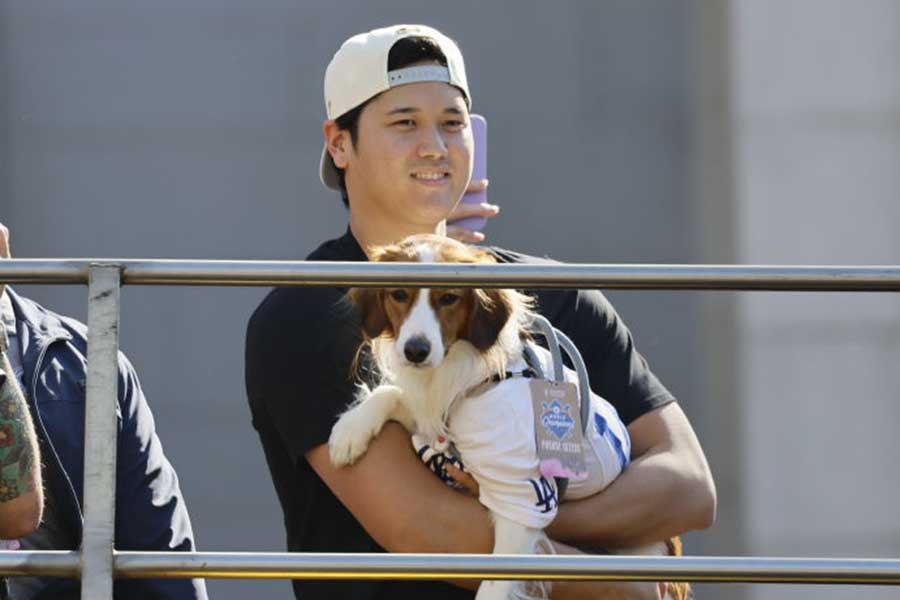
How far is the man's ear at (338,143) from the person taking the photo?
364cm

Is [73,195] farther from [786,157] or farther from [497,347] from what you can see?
[497,347]

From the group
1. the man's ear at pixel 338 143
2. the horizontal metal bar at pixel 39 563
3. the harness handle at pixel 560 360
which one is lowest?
the horizontal metal bar at pixel 39 563

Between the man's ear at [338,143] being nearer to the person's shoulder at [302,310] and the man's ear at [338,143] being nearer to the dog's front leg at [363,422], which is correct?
the person's shoulder at [302,310]

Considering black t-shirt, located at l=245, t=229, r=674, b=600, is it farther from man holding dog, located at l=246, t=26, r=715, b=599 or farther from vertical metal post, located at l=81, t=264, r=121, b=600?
vertical metal post, located at l=81, t=264, r=121, b=600

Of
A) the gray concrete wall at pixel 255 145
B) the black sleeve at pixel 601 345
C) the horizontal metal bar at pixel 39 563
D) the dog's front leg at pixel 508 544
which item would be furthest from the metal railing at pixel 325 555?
the gray concrete wall at pixel 255 145

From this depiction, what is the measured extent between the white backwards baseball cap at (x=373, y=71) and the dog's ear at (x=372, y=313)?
1.45ft

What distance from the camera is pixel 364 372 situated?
3.42 m

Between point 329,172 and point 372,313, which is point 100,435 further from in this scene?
point 329,172

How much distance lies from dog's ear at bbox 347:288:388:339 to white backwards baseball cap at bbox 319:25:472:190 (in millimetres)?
441

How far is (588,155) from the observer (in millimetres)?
6234

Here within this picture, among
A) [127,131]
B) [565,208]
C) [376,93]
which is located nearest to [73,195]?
[127,131]

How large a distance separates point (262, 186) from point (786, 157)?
5.37 feet

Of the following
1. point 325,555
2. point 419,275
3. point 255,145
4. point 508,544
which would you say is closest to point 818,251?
point 255,145

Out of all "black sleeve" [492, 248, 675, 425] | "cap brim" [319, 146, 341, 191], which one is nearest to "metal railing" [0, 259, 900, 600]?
"black sleeve" [492, 248, 675, 425]
